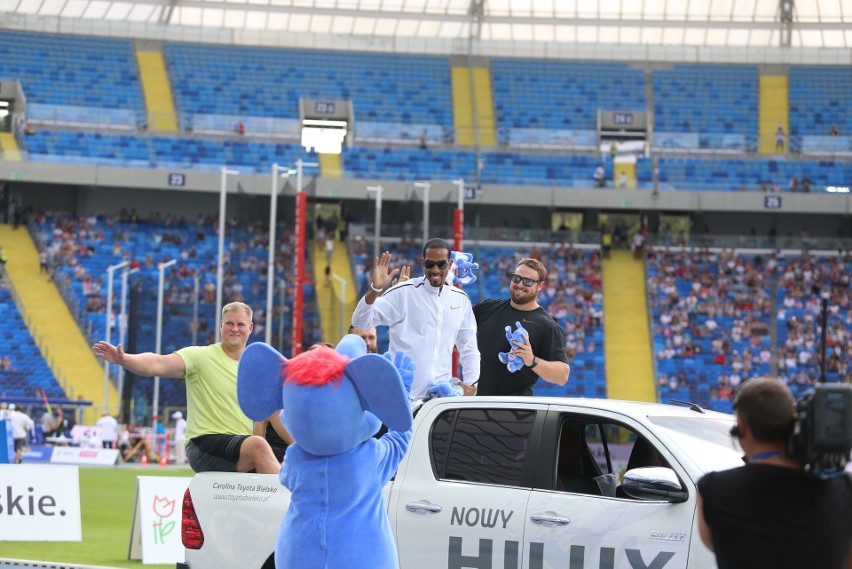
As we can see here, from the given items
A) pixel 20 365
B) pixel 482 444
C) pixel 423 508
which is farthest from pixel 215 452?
pixel 20 365

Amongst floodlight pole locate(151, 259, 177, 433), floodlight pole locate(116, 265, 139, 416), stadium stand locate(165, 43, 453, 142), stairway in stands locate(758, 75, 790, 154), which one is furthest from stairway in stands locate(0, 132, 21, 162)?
stairway in stands locate(758, 75, 790, 154)

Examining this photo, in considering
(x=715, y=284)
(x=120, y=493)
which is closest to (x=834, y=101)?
(x=715, y=284)

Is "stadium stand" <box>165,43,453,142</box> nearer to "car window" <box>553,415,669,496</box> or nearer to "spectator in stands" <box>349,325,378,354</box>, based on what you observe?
"spectator in stands" <box>349,325,378,354</box>

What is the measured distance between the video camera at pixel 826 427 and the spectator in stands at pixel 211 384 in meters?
4.31

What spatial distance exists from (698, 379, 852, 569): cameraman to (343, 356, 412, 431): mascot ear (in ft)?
5.51

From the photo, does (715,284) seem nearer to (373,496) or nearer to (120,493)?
(120,493)

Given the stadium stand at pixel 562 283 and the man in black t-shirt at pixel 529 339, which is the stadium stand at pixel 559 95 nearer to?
the stadium stand at pixel 562 283

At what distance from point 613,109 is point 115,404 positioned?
70.1ft

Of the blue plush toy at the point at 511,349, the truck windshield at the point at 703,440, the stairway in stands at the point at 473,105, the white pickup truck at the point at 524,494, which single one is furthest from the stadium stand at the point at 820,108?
the truck windshield at the point at 703,440

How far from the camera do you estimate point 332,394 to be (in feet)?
18.5

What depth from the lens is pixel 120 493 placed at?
73.2 ft

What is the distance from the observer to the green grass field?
12844 millimetres

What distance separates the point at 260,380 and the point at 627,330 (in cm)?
3656

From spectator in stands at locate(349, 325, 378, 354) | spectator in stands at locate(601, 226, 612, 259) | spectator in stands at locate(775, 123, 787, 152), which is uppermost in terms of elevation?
spectator in stands at locate(775, 123, 787, 152)
